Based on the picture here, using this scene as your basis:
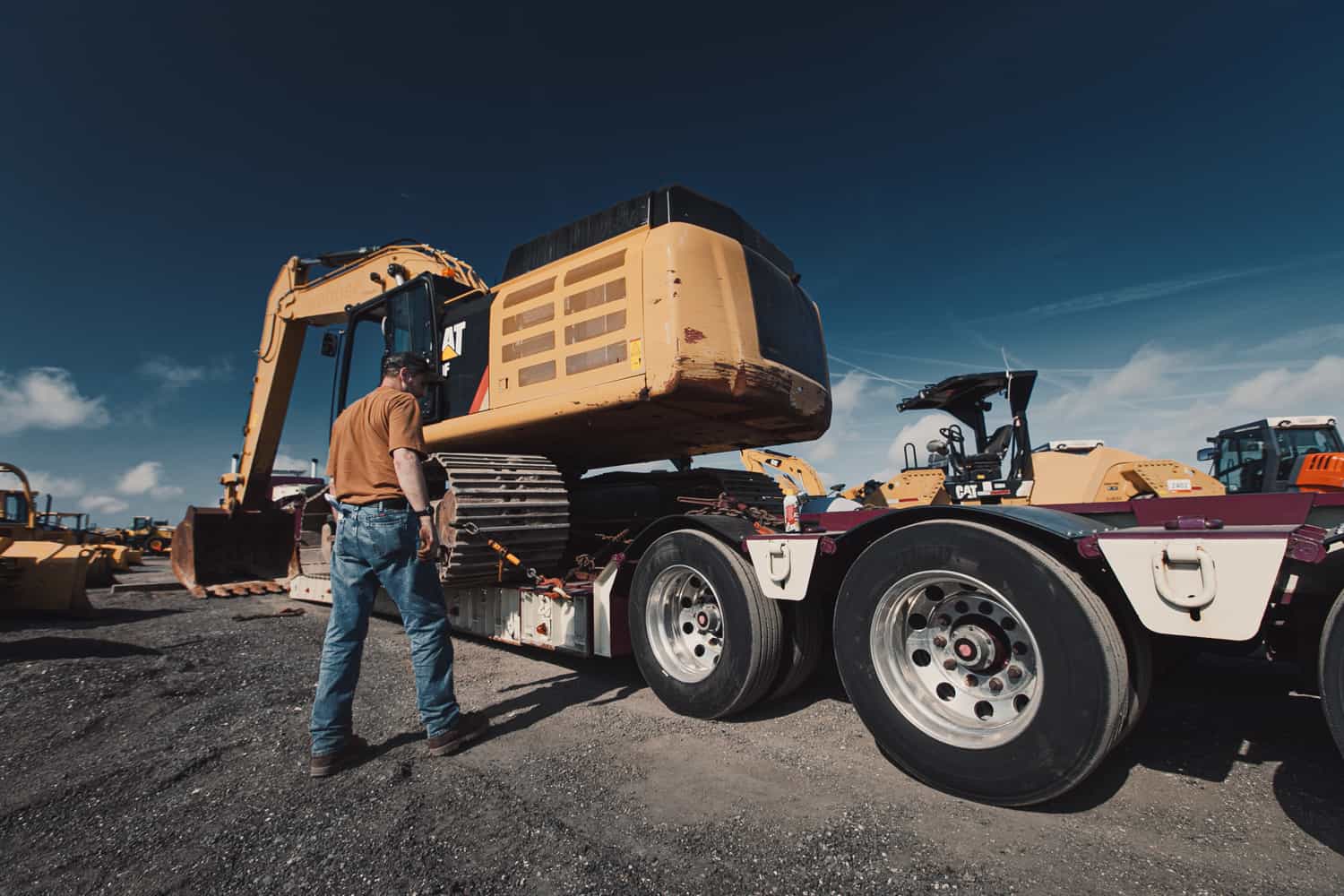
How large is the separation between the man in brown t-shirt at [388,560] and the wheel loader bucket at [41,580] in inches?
240

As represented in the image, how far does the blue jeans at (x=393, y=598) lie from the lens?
2.90 metres

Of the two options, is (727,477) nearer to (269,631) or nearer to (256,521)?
(269,631)

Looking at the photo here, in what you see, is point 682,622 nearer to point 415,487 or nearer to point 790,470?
point 415,487

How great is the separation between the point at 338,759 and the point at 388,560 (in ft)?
2.87

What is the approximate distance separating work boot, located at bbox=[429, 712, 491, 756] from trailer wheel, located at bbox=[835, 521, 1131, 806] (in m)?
1.81

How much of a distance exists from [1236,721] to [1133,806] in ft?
5.10

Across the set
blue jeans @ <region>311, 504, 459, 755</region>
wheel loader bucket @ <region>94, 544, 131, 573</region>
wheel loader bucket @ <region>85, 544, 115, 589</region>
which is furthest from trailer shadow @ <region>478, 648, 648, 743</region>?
wheel loader bucket @ <region>85, 544, 115, 589</region>

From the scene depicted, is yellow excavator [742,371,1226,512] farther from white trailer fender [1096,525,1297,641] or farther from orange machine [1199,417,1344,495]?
white trailer fender [1096,525,1297,641]

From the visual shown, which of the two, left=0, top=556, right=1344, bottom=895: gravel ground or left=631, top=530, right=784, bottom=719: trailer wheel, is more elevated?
left=631, top=530, right=784, bottom=719: trailer wheel

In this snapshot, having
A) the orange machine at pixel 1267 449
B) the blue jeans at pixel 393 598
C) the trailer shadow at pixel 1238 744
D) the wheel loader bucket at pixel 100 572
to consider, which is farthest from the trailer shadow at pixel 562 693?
the orange machine at pixel 1267 449

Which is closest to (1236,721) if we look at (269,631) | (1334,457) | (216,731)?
(216,731)

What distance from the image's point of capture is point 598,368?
13.3 ft

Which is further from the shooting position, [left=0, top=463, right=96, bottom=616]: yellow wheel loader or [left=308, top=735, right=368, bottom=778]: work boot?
[left=0, top=463, right=96, bottom=616]: yellow wheel loader

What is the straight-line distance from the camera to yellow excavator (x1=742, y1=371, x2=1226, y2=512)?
25.0 feet
